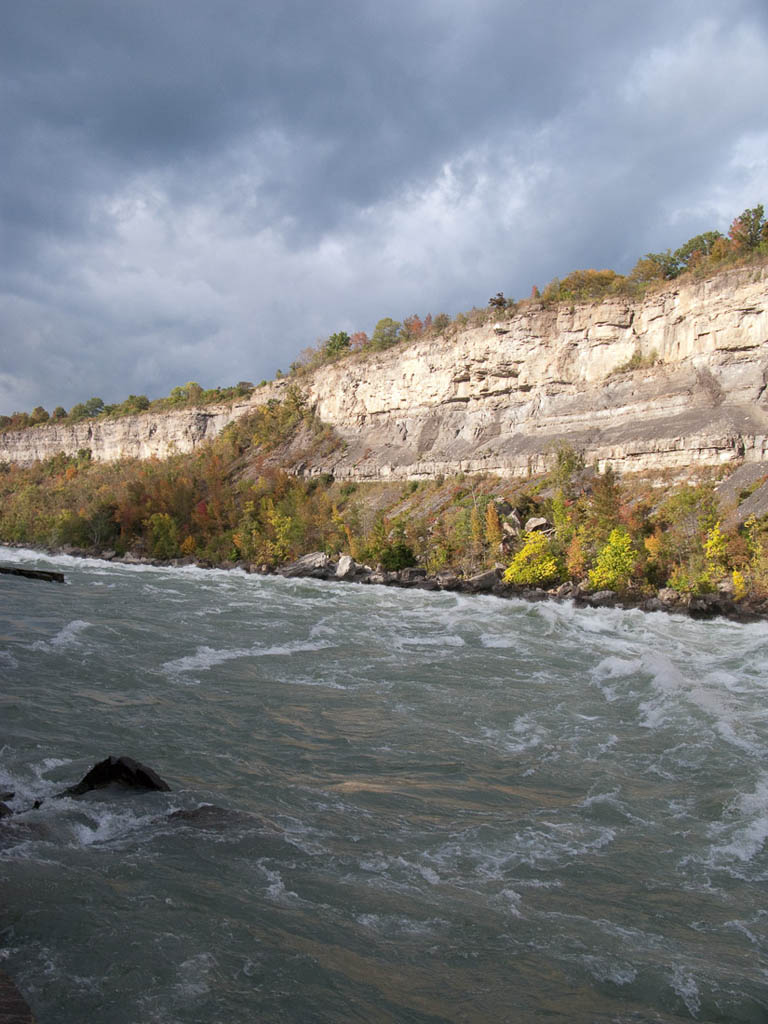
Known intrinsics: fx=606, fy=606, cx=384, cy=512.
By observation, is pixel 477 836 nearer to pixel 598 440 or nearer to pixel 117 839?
pixel 117 839

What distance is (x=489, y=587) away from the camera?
35.9m

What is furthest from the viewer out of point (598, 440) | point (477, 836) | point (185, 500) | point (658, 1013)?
point (185, 500)

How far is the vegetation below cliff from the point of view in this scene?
3234 cm

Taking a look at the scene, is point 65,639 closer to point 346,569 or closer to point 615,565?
point 615,565

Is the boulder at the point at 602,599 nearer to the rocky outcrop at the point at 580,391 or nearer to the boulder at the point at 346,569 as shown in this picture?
the rocky outcrop at the point at 580,391

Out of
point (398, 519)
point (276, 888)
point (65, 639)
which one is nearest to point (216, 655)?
point (65, 639)

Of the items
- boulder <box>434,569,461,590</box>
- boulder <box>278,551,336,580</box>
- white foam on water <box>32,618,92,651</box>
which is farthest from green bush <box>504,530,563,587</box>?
white foam on water <box>32,618,92,651</box>

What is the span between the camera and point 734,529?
3088 centimetres

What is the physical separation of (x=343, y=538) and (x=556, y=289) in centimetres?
Answer: 3372

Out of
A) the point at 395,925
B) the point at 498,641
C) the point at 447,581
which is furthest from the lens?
the point at 447,581

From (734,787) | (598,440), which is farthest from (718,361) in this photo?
(734,787)

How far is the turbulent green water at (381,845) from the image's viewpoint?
4.38 metres

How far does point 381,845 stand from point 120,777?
3236 mm

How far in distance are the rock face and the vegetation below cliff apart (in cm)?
296
